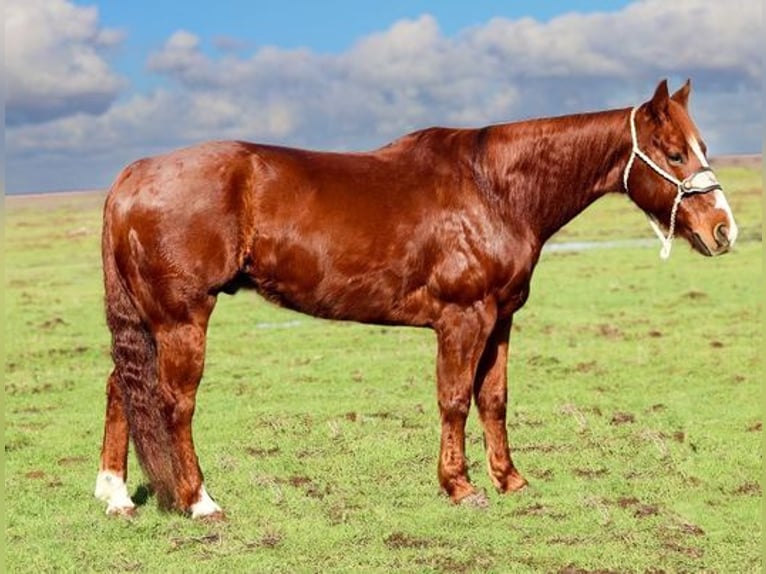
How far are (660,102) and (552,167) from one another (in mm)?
827

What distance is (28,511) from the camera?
6.77m

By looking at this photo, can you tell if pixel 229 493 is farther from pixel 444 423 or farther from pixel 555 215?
pixel 555 215

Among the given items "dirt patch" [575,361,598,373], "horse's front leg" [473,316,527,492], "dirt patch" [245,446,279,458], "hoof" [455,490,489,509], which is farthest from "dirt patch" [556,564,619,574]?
"dirt patch" [575,361,598,373]

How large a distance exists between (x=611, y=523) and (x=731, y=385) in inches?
206

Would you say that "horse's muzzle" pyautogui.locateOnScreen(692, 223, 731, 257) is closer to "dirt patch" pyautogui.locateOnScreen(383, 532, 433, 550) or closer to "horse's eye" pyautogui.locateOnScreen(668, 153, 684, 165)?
"horse's eye" pyautogui.locateOnScreen(668, 153, 684, 165)

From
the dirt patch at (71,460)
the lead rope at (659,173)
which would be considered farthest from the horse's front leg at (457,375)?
the dirt patch at (71,460)

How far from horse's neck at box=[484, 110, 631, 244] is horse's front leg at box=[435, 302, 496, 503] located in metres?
0.77

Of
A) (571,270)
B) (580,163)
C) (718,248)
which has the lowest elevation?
(571,270)

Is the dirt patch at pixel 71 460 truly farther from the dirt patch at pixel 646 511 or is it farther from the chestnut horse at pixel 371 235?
the dirt patch at pixel 646 511

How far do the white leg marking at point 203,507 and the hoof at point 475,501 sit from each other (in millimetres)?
1622

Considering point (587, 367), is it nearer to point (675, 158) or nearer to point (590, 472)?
point (590, 472)

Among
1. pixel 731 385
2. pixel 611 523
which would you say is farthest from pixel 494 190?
pixel 731 385

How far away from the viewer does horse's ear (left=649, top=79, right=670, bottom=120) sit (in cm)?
626

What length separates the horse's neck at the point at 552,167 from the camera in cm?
665
